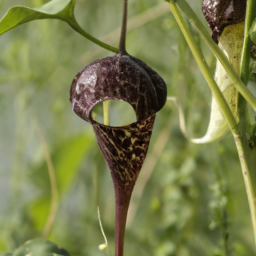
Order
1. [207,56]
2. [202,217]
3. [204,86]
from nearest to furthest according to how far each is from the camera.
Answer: [204,86] → [207,56] → [202,217]

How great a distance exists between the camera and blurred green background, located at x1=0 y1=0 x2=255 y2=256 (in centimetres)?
76

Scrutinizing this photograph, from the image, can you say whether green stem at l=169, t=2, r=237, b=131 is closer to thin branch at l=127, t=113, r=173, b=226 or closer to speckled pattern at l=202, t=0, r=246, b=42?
speckled pattern at l=202, t=0, r=246, b=42

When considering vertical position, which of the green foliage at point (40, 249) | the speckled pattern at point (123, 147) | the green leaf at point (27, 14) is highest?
the green leaf at point (27, 14)

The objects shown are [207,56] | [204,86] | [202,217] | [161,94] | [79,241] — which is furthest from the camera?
[79,241]

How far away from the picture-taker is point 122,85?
0.94 feet

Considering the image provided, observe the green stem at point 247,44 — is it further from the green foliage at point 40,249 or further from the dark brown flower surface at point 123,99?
the green foliage at point 40,249

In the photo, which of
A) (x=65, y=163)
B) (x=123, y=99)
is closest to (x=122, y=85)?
(x=123, y=99)

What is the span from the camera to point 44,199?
1067 mm

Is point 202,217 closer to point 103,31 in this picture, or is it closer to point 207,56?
point 207,56

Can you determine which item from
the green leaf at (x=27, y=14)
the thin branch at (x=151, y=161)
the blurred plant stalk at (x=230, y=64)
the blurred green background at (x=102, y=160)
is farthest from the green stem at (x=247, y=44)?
the thin branch at (x=151, y=161)

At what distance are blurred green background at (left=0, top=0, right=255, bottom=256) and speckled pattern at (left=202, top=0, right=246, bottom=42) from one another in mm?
312

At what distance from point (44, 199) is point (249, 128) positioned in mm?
822

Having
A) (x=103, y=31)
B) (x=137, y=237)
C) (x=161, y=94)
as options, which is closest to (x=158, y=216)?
(x=137, y=237)

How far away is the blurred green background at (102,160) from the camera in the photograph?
0.76 meters
